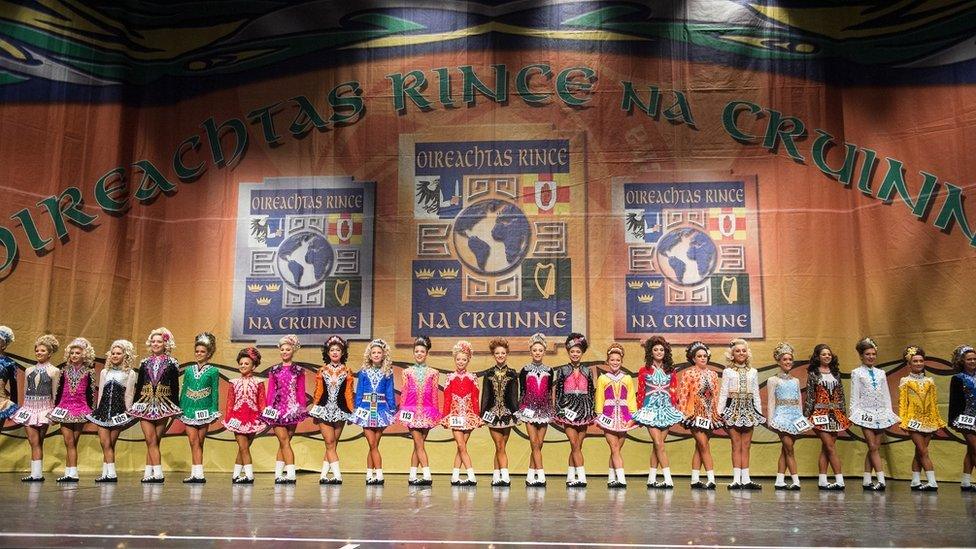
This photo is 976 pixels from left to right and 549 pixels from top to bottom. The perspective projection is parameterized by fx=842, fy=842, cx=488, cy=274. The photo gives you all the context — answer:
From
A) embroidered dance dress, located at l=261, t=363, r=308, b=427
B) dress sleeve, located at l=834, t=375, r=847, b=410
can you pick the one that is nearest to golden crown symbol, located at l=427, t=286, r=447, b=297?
embroidered dance dress, located at l=261, t=363, r=308, b=427

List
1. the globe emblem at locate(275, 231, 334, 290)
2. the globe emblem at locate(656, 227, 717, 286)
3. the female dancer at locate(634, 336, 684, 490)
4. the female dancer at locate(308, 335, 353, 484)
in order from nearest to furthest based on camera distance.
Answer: the female dancer at locate(634, 336, 684, 490), the female dancer at locate(308, 335, 353, 484), the globe emblem at locate(656, 227, 717, 286), the globe emblem at locate(275, 231, 334, 290)

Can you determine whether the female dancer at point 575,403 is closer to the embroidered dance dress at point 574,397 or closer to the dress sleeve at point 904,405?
the embroidered dance dress at point 574,397

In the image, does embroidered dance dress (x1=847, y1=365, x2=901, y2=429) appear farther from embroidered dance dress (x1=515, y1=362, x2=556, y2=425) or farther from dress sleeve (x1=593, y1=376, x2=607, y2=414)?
embroidered dance dress (x1=515, y1=362, x2=556, y2=425)

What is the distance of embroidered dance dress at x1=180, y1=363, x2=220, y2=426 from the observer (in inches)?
276

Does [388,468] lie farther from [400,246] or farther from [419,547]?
[419,547]

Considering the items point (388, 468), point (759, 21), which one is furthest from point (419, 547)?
point (759, 21)

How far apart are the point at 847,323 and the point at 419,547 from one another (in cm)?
601

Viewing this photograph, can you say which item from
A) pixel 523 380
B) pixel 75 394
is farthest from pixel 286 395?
pixel 523 380

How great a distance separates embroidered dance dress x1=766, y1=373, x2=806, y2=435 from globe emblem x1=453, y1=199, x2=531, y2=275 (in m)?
2.73

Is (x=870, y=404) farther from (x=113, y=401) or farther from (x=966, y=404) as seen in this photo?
(x=113, y=401)

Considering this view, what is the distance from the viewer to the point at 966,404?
271 inches

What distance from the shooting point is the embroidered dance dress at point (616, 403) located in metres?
6.80

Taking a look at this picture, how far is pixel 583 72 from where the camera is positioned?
871cm

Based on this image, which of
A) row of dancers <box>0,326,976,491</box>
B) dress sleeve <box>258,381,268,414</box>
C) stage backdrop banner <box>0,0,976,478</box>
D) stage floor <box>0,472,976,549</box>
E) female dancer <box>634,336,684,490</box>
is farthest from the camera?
stage backdrop banner <box>0,0,976,478</box>
